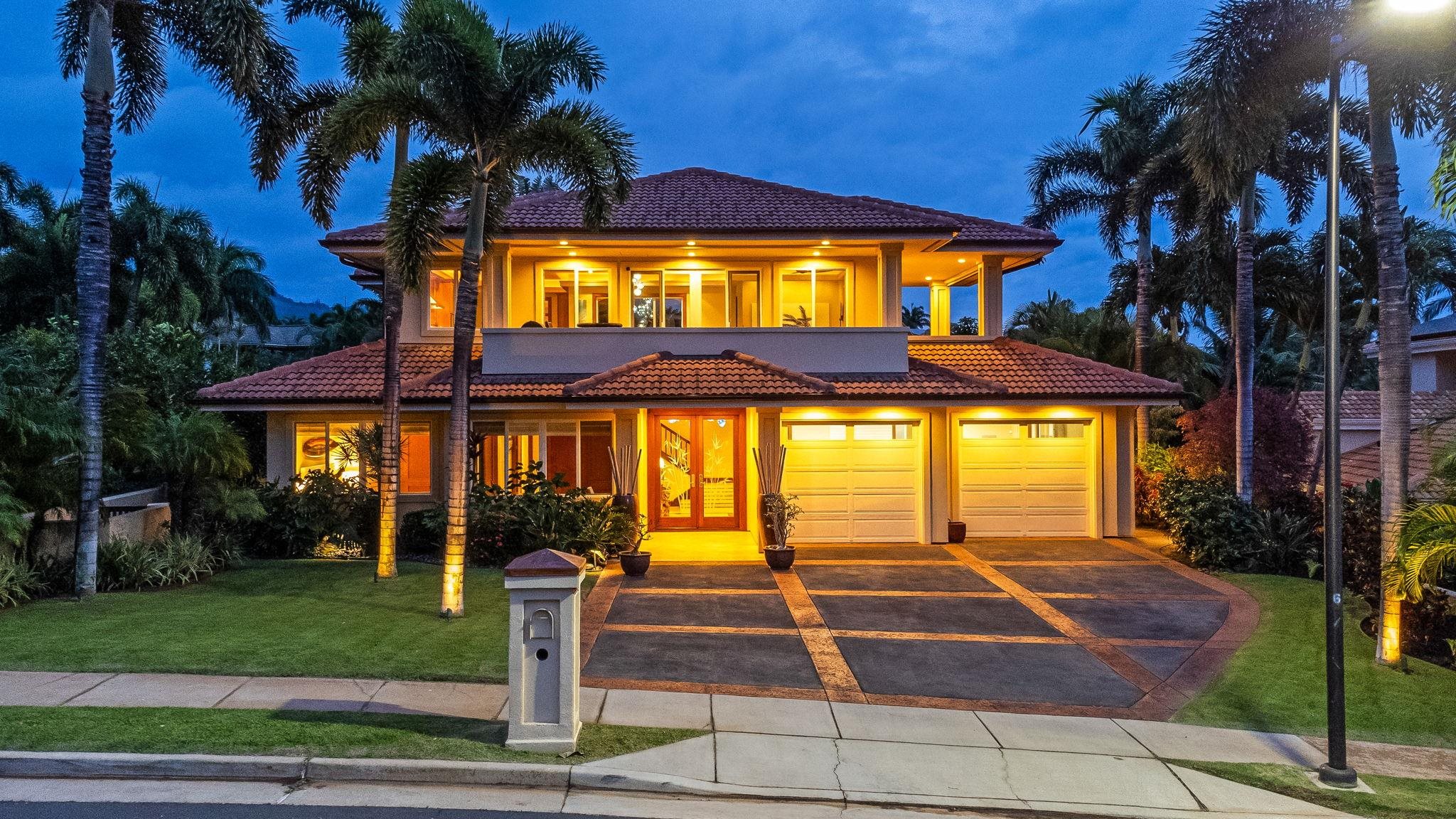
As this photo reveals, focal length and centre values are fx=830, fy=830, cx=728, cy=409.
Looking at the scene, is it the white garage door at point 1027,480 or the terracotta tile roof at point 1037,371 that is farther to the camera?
the white garage door at point 1027,480

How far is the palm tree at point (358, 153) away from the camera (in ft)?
40.8

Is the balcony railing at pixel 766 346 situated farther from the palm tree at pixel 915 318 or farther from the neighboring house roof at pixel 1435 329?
the palm tree at pixel 915 318

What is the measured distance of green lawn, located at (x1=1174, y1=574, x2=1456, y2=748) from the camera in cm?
791

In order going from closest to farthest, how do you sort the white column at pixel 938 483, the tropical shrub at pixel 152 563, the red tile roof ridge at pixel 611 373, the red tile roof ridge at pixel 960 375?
the tropical shrub at pixel 152 563, the red tile roof ridge at pixel 611 373, the red tile roof ridge at pixel 960 375, the white column at pixel 938 483

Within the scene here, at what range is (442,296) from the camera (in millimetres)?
18609

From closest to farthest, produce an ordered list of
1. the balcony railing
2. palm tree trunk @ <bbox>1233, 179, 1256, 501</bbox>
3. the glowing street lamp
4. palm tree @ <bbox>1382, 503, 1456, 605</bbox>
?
the glowing street lamp < palm tree @ <bbox>1382, 503, 1456, 605</bbox> < palm tree trunk @ <bbox>1233, 179, 1256, 501</bbox> < the balcony railing

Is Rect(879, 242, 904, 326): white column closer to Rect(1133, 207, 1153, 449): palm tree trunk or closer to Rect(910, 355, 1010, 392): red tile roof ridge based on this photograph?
Rect(910, 355, 1010, 392): red tile roof ridge

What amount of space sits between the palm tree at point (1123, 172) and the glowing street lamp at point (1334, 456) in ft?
45.8

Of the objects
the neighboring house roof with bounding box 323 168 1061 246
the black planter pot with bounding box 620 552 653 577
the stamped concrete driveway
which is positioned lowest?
the stamped concrete driveway

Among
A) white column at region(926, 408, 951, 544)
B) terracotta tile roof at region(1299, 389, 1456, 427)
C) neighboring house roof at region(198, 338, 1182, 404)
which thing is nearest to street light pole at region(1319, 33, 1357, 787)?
neighboring house roof at region(198, 338, 1182, 404)

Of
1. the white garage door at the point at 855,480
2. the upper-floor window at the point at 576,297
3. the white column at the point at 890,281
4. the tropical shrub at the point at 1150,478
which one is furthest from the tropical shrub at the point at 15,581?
the tropical shrub at the point at 1150,478

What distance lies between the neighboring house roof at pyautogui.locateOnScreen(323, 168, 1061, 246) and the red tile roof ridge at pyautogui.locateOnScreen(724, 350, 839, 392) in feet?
8.17

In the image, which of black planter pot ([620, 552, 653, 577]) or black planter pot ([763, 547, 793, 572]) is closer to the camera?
black planter pot ([620, 552, 653, 577])

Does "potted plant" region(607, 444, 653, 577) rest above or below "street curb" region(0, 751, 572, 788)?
above
